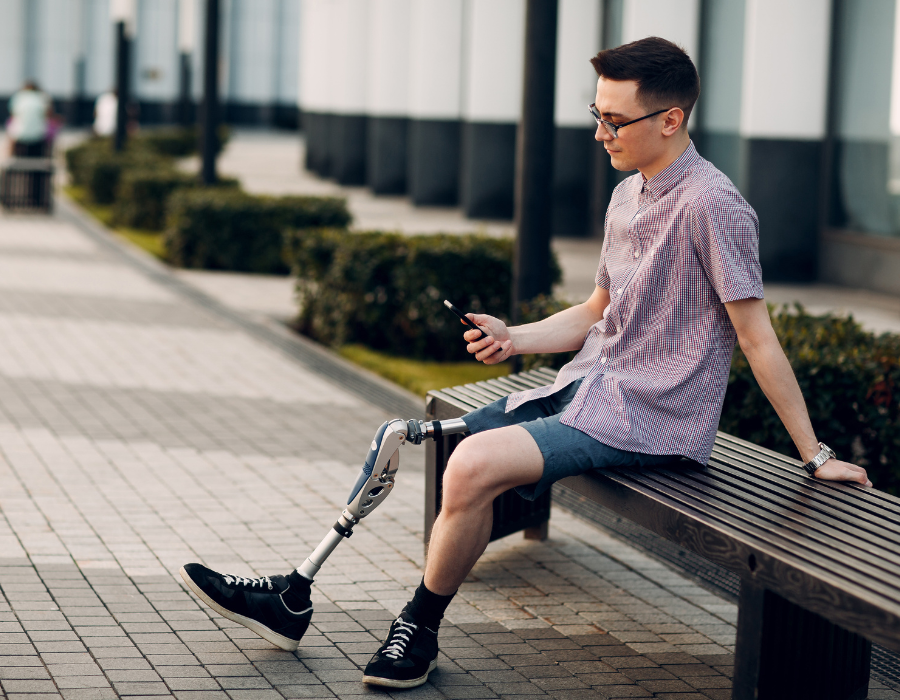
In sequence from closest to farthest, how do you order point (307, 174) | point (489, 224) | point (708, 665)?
1. point (708, 665)
2. point (489, 224)
3. point (307, 174)

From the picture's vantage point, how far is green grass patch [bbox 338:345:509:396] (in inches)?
299

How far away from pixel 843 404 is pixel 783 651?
210cm

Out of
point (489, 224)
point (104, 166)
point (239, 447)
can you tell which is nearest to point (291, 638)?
point (239, 447)

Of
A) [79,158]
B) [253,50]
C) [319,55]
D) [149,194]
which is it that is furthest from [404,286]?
[253,50]

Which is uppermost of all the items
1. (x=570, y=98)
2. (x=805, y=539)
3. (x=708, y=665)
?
(x=570, y=98)

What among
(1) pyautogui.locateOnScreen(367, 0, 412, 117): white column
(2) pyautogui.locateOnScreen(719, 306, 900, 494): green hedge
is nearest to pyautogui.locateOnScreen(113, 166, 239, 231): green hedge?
(1) pyautogui.locateOnScreen(367, 0, 412, 117): white column

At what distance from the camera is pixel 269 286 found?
12.3 meters

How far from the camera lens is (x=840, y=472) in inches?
132

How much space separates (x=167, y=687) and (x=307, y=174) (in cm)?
2601

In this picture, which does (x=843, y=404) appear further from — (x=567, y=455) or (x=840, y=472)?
(x=567, y=455)

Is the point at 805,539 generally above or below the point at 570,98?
below

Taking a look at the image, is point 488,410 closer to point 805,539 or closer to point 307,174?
point 805,539

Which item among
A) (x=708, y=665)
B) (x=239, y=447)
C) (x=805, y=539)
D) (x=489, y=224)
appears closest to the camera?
(x=805, y=539)

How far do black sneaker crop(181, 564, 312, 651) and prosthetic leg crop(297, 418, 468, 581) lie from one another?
9 centimetres
